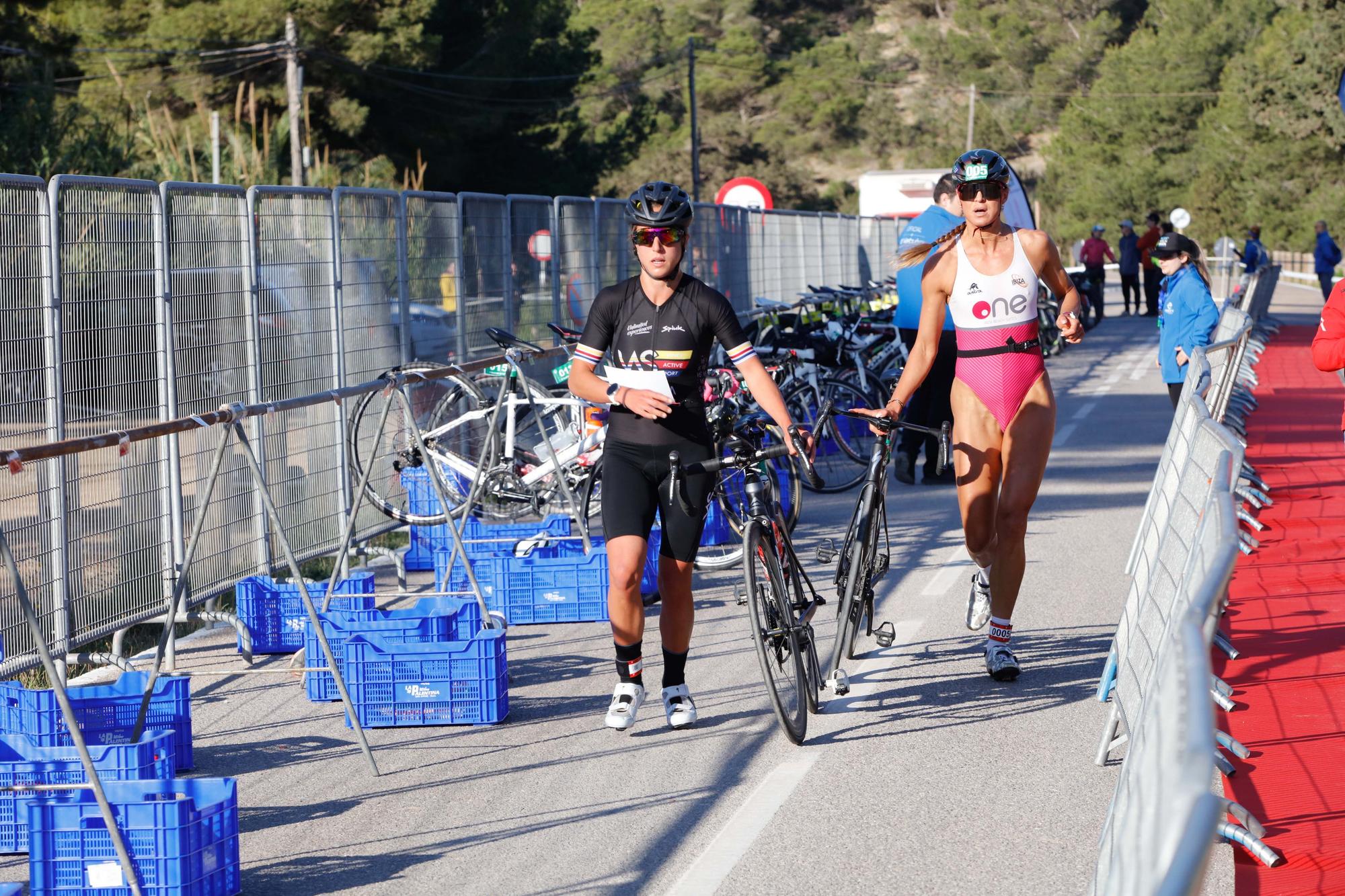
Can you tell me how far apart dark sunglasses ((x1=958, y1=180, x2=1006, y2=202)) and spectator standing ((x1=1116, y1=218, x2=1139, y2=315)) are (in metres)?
27.3

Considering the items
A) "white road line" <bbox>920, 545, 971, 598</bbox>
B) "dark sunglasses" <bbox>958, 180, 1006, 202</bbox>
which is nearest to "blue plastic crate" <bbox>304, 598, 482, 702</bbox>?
"white road line" <bbox>920, 545, 971, 598</bbox>

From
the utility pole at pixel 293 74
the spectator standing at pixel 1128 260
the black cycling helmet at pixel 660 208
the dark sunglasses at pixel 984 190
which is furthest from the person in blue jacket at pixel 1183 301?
the utility pole at pixel 293 74

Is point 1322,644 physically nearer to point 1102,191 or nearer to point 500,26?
point 500,26

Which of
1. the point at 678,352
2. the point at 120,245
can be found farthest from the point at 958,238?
the point at 120,245

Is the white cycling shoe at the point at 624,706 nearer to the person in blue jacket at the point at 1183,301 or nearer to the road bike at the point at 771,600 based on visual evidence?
the road bike at the point at 771,600

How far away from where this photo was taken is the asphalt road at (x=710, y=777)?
5062 millimetres

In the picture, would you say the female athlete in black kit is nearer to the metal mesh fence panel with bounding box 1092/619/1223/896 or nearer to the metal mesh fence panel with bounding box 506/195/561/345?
the metal mesh fence panel with bounding box 1092/619/1223/896

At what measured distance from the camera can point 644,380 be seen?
642 cm

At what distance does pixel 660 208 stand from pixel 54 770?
2843 millimetres

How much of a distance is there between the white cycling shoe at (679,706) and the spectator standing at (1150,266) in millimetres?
24666

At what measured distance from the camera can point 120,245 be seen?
8.46 metres

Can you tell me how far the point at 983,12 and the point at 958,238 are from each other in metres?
99.8

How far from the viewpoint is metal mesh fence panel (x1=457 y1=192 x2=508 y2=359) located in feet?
43.1

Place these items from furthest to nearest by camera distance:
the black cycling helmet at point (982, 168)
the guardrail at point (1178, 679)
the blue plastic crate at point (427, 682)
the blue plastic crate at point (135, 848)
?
the black cycling helmet at point (982, 168)
the blue plastic crate at point (427, 682)
the blue plastic crate at point (135, 848)
the guardrail at point (1178, 679)
